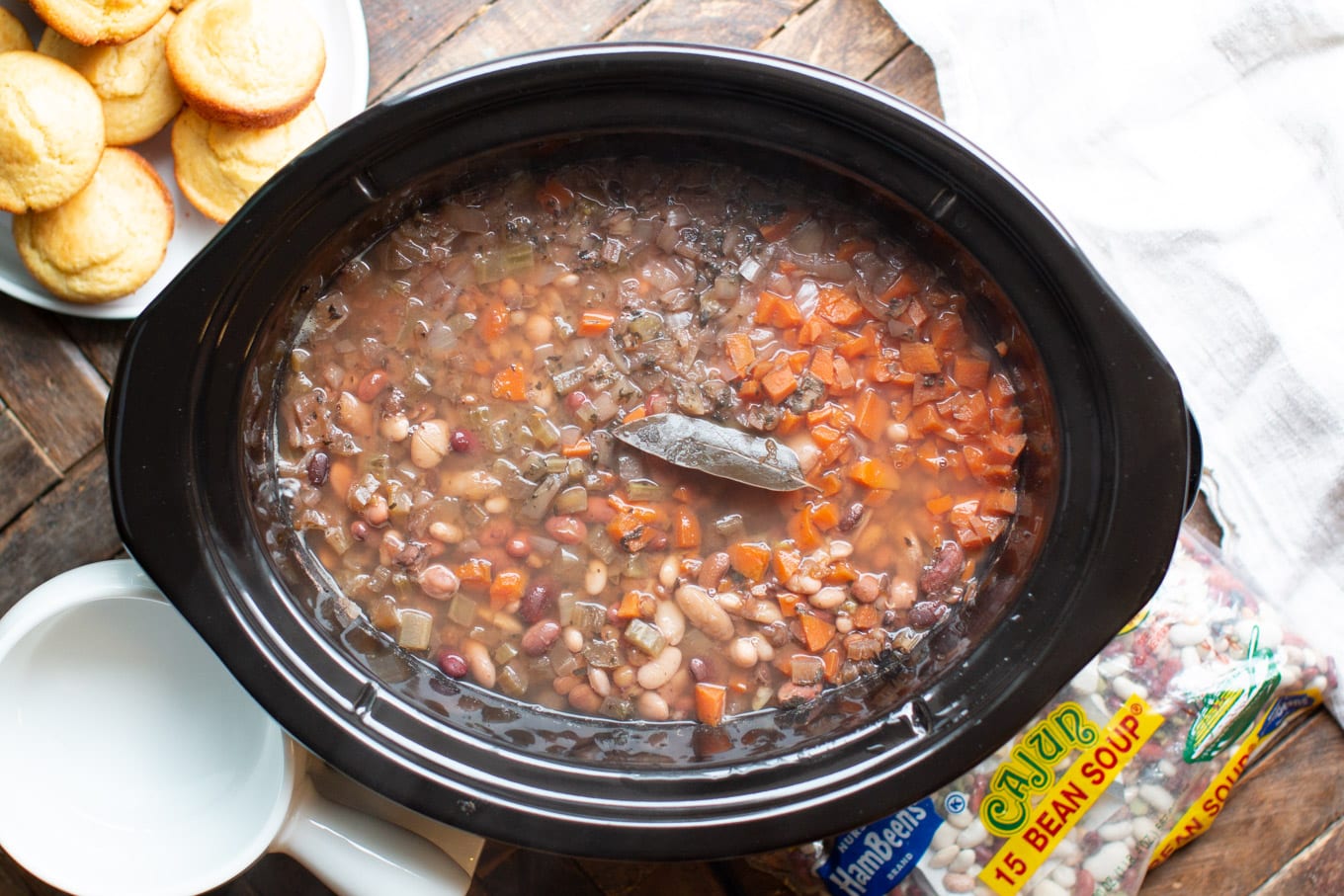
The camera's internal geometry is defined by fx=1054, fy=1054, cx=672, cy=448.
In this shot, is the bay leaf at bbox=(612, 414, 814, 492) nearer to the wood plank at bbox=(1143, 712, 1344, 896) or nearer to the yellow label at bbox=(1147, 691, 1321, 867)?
the yellow label at bbox=(1147, 691, 1321, 867)

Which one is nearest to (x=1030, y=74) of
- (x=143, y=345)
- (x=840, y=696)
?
(x=840, y=696)

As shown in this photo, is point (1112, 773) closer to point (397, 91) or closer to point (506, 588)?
point (506, 588)

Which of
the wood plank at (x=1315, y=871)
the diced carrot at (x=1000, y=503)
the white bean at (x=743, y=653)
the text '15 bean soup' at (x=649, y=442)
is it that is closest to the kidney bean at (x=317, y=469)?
the text '15 bean soup' at (x=649, y=442)

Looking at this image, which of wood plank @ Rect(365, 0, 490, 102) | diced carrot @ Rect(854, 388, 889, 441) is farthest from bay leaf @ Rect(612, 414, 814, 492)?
wood plank @ Rect(365, 0, 490, 102)

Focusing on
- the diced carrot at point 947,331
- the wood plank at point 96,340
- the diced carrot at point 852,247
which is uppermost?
the diced carrot at point 852,247

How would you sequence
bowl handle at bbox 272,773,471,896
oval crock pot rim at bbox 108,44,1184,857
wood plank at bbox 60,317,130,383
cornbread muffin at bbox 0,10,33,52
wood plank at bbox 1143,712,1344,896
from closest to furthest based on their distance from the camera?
1. oval crock pot rim at bbox 108,44,1184,857
2. bowl handle at bbox 272,773,471,896
3. cornbread muffin at bbox 0,10,33,52
4. wood plank at bbox 60,317,130,383
5. wood plank at bbox 1143,712,1344,896

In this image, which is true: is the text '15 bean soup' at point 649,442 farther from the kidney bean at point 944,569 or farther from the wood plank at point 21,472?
the wood plank at point 21,472
